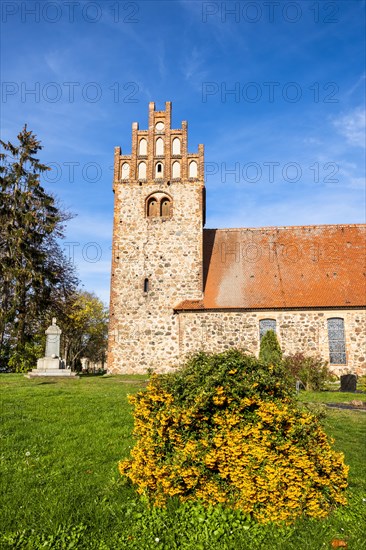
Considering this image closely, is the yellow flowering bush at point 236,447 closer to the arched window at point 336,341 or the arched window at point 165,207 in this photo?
the arched window at point 336,341

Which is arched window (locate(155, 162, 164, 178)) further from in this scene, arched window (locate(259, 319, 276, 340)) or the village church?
arched window (locate(259, 319, 276, 340))

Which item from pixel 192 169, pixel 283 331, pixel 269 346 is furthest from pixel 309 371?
pixel 192 169

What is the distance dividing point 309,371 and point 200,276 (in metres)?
7.02

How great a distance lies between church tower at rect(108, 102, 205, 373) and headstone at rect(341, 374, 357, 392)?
7524 mm

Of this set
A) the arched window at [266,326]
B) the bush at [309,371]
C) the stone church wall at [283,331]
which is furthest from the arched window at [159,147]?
the bush at [309,371]

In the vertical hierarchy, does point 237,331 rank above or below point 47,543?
above

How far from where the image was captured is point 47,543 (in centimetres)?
345

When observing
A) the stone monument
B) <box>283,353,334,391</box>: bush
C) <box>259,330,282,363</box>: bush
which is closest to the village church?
<box>283,353,334,391</box>: bush

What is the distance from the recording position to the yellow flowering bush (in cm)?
388

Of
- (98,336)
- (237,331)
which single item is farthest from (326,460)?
(98,336)

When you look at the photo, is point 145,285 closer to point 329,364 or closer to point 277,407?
point 329,364

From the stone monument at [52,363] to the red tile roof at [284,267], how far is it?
600 cm

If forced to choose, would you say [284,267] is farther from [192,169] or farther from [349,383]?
[192,169]

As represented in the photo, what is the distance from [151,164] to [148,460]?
1801cm
